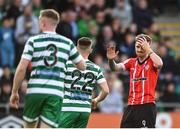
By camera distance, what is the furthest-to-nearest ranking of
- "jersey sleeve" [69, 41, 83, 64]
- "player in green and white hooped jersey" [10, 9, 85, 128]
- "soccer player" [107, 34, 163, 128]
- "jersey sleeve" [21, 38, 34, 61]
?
"soccer player" [107, 34, 163, 128]
"jersey sleeve" [69, 41, 83, 64]
"player in green and white hooped jersey" [10, 9, 85, 128]
"jersey sleeve" [21, 38, 34, 61]

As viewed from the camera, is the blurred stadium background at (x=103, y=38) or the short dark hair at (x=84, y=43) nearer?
the short dark hair at (x=84, y=43)

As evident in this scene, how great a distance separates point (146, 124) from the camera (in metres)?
12.7

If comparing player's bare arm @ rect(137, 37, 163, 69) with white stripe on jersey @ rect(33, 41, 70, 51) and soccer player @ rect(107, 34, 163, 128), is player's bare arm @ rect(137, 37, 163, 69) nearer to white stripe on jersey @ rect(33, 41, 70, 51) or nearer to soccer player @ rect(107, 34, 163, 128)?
soccer player @ rect(107, 34, 163, 128)

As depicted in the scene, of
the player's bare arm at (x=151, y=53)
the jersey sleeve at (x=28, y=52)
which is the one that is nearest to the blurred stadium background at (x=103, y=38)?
the player's bare arm at (x=151, y=53)

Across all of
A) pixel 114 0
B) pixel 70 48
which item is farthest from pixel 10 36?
pixel 70 48

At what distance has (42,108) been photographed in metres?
10.6

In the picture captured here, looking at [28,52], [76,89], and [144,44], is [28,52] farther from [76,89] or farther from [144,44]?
[144,44]

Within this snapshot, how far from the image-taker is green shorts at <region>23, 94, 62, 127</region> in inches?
413

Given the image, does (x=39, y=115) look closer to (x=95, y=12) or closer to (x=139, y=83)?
(x=139, y=83)

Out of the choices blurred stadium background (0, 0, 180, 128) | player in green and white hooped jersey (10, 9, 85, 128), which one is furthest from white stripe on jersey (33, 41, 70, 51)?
blurred stadium background (0, 0, 180, 128)

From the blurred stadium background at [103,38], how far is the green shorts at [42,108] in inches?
277

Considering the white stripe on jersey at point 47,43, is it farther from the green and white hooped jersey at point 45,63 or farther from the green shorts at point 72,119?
the green shorts at point 72,119

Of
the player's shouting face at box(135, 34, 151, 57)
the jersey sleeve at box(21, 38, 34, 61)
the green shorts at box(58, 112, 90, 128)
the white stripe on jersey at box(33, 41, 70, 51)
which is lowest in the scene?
the green shorts at box(58, 112, 90, 128)

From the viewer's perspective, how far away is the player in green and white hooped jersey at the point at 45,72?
34.4ft
